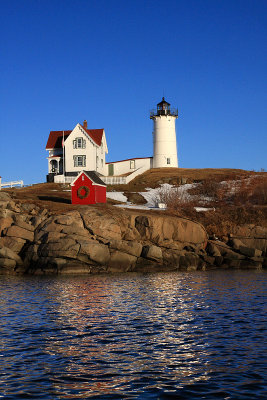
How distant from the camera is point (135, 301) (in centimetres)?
2298

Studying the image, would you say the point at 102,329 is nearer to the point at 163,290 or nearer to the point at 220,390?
the point at 220,390

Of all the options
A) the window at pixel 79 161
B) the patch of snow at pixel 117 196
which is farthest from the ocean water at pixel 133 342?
the window at pixel 79 161

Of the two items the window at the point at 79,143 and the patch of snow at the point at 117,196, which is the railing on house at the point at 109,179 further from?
the patch of snow at the point at 117,196

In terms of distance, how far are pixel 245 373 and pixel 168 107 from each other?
7471 centimetres

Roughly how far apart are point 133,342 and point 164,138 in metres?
69.5

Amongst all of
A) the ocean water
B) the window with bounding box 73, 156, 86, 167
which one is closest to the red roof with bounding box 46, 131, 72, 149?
the window with bounding box 73, 156, 86, 167

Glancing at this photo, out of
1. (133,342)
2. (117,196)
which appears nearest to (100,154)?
(117,196)

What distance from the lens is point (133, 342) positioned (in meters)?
15.5

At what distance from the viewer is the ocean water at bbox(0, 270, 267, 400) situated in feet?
37.0

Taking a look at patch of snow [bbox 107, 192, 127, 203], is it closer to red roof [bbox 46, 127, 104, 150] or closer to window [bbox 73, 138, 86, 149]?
window [bbox 73, 138, 86, 149]

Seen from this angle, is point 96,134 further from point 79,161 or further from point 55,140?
point 55,140

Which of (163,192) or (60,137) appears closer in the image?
(163,192)

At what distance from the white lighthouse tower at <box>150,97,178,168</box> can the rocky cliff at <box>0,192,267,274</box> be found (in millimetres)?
39102

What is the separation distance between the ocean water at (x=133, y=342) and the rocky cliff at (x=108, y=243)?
925cm
